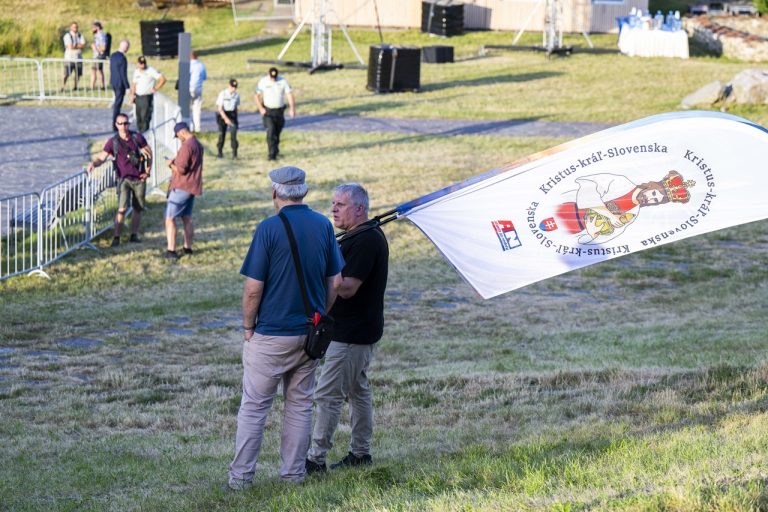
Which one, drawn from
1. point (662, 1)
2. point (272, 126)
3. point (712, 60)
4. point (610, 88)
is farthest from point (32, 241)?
point (662, 1)

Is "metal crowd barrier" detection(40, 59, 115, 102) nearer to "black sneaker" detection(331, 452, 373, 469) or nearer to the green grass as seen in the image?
the green grass

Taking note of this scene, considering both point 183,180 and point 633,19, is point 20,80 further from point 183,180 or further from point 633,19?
point 633,19

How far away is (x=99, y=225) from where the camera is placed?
1553 centimetres

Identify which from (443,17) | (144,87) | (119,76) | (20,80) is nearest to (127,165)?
(144,87)

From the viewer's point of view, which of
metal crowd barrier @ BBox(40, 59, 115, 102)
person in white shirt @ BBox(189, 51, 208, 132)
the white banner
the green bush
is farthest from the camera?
the green bush

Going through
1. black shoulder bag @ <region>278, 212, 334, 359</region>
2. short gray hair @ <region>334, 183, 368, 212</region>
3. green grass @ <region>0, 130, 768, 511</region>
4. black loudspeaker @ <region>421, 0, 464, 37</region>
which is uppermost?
black loudspeaker @ <region>421, 0, 464, 37</region>

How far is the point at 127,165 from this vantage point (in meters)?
14.8

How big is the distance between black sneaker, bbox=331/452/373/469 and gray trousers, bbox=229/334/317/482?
1.49ft

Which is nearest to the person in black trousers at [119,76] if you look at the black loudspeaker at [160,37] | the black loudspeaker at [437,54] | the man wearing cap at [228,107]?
the man wearing cap at [228,107]

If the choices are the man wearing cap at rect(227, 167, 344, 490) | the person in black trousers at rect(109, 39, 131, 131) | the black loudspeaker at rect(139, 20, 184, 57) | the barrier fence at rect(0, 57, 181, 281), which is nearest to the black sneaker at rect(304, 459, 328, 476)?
the man wearing cap at rect(227, 167, 344, 490)

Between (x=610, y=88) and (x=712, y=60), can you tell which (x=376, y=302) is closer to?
(x=610, y=88)

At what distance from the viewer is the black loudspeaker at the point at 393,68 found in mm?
30580

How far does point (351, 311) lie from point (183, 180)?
803 centimetres

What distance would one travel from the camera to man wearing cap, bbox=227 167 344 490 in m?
5.85
